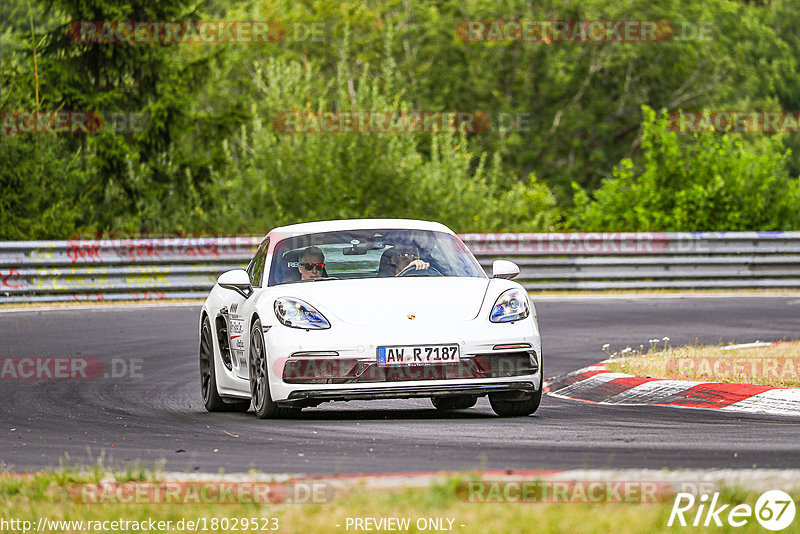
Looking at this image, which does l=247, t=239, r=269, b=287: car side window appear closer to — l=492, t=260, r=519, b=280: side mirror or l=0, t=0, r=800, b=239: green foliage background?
l=492, t=260, r=519, b=280: side mirror

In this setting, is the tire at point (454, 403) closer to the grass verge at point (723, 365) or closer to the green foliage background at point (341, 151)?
the grass verge at point (723, 365)

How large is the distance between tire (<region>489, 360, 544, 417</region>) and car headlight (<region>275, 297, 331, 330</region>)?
1.23 metres

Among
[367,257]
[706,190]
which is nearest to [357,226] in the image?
[367,257]

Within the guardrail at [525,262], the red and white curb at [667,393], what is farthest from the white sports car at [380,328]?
the guardrail at [525,262]

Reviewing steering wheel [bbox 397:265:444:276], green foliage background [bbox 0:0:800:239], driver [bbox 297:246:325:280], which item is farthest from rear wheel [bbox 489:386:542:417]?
green foliage background [bbox 0:0:800:239]

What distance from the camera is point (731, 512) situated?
506cm

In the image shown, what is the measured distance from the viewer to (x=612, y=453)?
707cm

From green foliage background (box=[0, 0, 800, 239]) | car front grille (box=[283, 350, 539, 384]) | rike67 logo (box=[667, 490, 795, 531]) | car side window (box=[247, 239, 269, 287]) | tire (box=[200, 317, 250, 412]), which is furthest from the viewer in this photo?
green foliage background (box=[0, 0, 800, 239])

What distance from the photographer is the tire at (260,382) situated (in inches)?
367

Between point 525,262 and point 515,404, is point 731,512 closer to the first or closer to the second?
point 515,404

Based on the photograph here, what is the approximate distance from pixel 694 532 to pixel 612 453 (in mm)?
2306

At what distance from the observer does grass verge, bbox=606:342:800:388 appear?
10.6m

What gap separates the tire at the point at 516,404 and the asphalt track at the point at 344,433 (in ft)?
0.29

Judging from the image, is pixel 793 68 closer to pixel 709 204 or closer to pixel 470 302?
pixel 709 204
